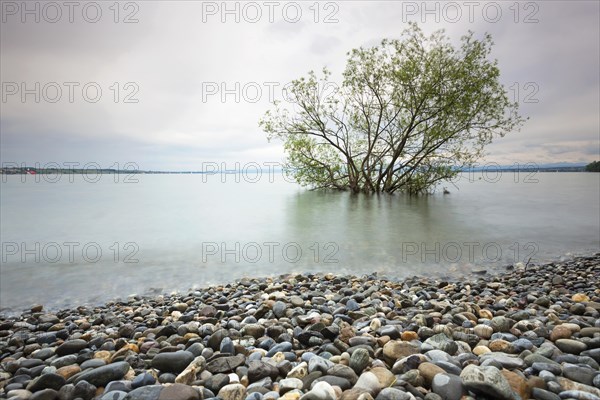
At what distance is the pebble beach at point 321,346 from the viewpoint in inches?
84.8

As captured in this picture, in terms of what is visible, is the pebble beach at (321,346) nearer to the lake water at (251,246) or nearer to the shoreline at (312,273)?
the shoreline at (312,273)

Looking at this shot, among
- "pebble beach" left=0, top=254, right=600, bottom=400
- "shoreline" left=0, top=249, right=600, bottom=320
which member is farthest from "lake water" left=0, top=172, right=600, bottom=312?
"pebble beach" left=0, top=254, right=600, bottom=400

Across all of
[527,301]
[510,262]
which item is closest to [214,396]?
[527,301]

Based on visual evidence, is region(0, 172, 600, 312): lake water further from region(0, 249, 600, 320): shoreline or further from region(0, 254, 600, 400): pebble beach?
region(0, 254, 600, 400): pebble beach

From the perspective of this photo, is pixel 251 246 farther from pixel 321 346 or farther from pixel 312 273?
pixel 321 346

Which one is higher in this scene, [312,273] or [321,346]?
[321,346]

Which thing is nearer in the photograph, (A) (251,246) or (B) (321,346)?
(B) (321,346)

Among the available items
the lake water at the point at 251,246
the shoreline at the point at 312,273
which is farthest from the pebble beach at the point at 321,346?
the lake water at the point at 251,246

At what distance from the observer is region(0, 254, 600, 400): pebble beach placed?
84.8 inches

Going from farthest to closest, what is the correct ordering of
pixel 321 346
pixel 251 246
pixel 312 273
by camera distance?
pixel 251 246 → pixel 312 273 → pixel 321 346

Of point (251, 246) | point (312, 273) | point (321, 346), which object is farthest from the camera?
point (251, 246)

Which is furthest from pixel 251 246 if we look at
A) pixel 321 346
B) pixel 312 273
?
pixel 321 346

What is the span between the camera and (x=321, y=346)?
2.89 meters

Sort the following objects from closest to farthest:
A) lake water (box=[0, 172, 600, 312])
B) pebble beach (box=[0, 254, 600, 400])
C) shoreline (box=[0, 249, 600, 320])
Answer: pebble beach (box=[0, 254, 600, 400]), shoreline (box=[0, 249, 600, 320]), lake water (box=[0, 172, 600, 312])
